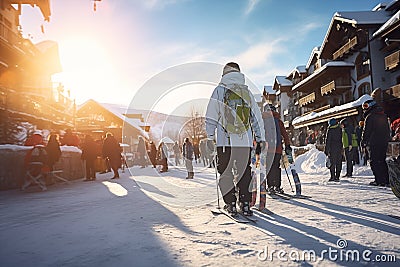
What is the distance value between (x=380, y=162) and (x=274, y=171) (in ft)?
8.46

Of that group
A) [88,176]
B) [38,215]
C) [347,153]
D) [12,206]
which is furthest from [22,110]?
[347,153]

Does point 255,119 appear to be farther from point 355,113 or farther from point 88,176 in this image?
point 355,113

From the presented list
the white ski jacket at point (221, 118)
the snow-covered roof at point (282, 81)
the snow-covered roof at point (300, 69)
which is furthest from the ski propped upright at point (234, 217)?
the snow-covered roof at point (282, 81)

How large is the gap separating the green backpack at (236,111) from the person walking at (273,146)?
1.75m

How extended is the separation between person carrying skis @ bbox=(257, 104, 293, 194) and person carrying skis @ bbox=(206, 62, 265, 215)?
168 cm

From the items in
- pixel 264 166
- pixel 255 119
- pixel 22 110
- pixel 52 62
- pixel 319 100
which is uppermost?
pixel 52 62

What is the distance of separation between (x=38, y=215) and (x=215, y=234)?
2976 millimetres

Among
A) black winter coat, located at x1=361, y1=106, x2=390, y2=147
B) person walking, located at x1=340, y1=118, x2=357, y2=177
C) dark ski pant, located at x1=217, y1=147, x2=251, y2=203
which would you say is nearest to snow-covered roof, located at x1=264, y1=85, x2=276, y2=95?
person walking, located at x1=340, y1=118, x2=357, y2=177

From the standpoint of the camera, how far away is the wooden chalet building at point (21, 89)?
12.6 metres

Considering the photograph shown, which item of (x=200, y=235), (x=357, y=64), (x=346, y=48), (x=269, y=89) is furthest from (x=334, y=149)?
(x=269, y=89)

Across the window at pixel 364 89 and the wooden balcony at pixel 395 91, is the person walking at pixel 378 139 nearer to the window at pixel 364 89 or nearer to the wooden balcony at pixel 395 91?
the wooden balcony at pixel 395 91

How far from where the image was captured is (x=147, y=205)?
5.16 meters

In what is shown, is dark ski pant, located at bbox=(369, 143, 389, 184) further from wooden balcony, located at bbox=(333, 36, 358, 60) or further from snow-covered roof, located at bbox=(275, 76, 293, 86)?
snow-covered roof, located at bbox=(275, 76, 293, 86)

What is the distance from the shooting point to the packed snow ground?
7.74ft
